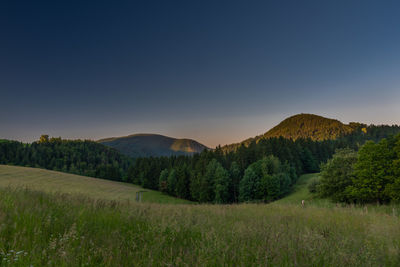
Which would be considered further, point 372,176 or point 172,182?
point 172,182

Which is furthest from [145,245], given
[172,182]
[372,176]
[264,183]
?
[172,182]

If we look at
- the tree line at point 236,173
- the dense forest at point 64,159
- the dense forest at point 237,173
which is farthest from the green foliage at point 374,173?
the dense forest at point 64,159

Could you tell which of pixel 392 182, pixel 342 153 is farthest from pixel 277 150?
pixel 392 182

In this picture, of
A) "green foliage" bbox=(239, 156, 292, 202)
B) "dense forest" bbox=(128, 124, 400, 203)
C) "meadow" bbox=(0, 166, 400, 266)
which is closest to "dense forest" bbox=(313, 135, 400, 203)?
"green foliage" bbox=(239, 156, 292, 202)

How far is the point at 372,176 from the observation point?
33.8m

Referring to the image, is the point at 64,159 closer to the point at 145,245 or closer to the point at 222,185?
the point at 222,185

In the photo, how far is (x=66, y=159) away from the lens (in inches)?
5167

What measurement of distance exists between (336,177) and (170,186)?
5025 centimetres

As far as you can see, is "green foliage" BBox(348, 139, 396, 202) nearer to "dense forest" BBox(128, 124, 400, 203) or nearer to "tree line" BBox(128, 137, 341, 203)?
"dense forest" BBox(128, 124, 400, 203)

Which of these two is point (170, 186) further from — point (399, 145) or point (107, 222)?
point (107, 222)

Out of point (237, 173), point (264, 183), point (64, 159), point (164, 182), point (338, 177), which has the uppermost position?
point (64, 159)

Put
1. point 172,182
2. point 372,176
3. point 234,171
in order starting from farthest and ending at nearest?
point 172,182
point 234,171
point 372,176

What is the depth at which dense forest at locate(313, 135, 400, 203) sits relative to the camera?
3272 cm

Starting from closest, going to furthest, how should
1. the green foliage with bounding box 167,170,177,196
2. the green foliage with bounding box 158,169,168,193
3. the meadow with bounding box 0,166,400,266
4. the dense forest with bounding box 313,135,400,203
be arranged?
the meadow with bounding box 0,166,400,266
the dense forest with bounding box 313,135,400,203
the green foliage with bounding box 167,170,177,196
the green foliage with bounding box 158,169,168,193
